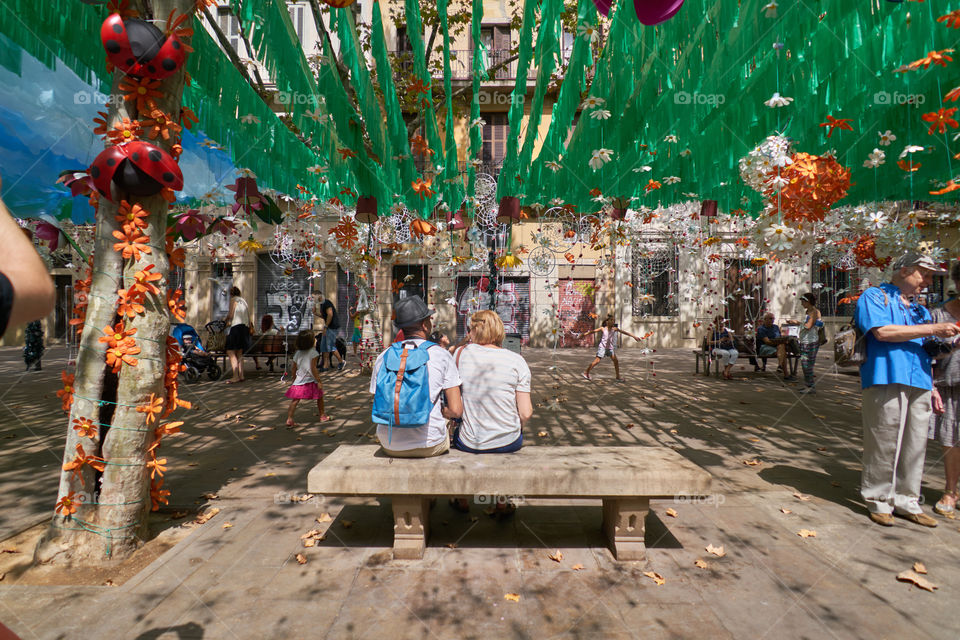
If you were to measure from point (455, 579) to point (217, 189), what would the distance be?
7119 millimetres

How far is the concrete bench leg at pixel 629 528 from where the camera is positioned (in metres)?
3.15

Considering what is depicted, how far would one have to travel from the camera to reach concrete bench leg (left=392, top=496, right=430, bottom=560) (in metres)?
3.15

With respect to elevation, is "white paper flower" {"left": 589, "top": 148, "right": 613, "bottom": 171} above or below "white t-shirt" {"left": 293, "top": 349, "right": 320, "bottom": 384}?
above

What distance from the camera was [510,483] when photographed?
301 centimetres

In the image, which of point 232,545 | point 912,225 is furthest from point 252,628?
point 912,225

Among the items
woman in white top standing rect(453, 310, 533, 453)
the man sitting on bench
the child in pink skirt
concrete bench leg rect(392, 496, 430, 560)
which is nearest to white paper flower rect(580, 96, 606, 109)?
woman in white top standing rect(453, 310, 533, 453)

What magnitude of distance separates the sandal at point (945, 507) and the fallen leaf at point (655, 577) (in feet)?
8.35

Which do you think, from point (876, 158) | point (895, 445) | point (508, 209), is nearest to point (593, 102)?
point (508, 209)
